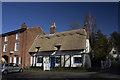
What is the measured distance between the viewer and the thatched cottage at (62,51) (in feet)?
61.4

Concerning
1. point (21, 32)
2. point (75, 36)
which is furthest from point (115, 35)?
point (21, 32)

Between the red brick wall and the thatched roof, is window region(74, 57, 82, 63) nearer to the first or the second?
the thatched roof

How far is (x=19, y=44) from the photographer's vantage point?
2412 cm

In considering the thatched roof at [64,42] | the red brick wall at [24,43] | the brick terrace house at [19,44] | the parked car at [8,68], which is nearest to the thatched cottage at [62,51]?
the thatched roof at [64,42]

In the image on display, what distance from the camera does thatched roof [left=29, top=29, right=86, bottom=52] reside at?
19.3m

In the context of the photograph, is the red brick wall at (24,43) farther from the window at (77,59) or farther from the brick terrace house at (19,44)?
the window at (77,59)

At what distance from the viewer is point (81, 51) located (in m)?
18.7

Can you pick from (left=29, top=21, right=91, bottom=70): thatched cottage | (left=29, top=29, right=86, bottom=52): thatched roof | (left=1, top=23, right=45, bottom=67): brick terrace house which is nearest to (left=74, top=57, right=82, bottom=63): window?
(left=29, top=21, right=91, bottom=70): thatched cottage

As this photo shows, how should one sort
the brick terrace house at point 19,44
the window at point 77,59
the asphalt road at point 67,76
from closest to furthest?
the asphalt road at point 67,76 → the window at point 77,59 → the brick terrace house at point 19,44

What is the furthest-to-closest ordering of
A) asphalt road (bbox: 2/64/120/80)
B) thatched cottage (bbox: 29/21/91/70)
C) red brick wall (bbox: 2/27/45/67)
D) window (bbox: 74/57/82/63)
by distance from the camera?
1. red brick wall (bbox: 2/27/45/67)
2. window (bbox: 74/57/82/63)
3. thatched cottage (bbox: 29/21/91/70)
4. asphalt road (bbox: 2/64/120/80)

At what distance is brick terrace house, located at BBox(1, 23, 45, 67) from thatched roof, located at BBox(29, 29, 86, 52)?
1487 millimetres

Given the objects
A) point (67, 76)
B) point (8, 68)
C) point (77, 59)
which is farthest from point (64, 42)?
point (8, 68)

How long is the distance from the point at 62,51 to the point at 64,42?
1777mm

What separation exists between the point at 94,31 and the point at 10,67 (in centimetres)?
2160
